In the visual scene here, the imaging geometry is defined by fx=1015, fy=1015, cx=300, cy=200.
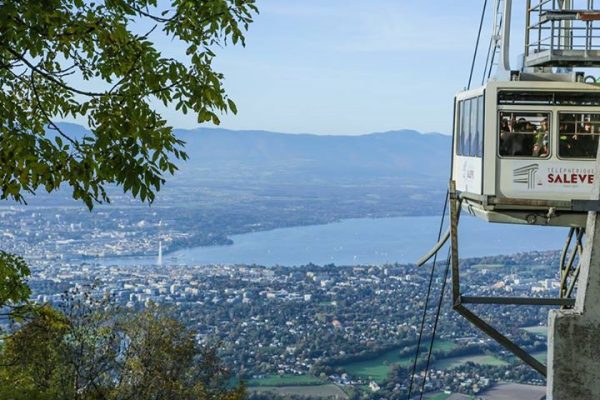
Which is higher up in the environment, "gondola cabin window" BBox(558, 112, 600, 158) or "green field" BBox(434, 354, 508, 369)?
"gondola cabin window" BBox(558, 112, 600, 158)

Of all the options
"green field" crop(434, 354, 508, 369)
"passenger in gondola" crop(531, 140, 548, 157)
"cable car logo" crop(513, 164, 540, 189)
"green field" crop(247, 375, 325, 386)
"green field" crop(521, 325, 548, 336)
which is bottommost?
"green field" crop(434, 354, 508, 369)

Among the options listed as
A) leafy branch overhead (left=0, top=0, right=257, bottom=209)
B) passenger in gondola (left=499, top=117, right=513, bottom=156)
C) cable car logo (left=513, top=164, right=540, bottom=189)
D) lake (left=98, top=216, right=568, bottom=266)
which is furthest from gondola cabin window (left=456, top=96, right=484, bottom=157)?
lake (left=98, top=216, right=568, bottom=266)

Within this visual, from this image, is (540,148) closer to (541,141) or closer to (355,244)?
(541,141)

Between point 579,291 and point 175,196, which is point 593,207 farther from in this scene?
point 175,196

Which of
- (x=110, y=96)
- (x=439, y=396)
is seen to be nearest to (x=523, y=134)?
(x=110, y=96)

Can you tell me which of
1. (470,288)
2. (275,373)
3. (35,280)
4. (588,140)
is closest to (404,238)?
(470,288)

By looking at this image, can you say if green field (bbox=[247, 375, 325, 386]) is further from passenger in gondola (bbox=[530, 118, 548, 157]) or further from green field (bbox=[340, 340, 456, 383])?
passenger in gondola (bbox=[530, 118, 548, 157])
